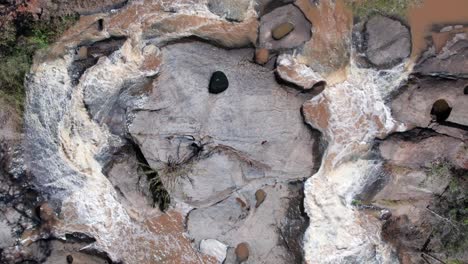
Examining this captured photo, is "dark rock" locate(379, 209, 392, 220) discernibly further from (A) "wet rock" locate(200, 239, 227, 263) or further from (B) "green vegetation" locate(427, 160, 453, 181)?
(A) "wet rock" locate(200, 239, 227, 263)

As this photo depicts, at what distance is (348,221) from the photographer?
914 centimetres

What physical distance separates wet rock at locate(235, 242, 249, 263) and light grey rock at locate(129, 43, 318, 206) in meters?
1.25

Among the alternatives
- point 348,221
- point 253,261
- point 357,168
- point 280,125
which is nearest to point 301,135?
point 280,125

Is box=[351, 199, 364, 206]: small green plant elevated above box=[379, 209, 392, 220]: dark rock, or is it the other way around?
box=[351, 199, 364, 206]: small green plant

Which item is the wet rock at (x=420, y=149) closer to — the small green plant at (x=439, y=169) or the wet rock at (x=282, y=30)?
the small green plant at (x=439, y=169)

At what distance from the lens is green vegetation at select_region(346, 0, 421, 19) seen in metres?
8.41

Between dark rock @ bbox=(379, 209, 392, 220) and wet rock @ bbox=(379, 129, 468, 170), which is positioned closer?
wet rock @ bbox=(379, 129, 468, 170)

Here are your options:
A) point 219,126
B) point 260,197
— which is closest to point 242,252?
point 260,197

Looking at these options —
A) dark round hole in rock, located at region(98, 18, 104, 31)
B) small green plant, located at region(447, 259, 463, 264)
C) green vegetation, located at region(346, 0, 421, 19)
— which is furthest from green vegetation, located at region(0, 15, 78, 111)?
small green plant, located at region(447, 259, 463, 264)

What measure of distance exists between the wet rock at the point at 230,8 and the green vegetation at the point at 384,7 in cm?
184

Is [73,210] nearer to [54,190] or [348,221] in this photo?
[54,190]

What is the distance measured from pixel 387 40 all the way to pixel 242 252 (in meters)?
4.50

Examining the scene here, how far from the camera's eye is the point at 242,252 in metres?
9.49

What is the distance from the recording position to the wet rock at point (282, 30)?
866cm
